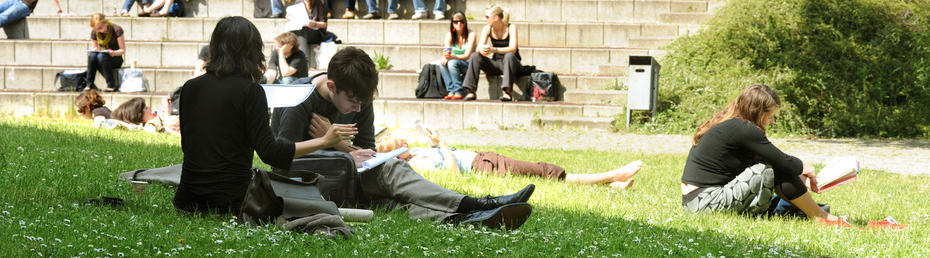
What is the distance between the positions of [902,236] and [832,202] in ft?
6.59

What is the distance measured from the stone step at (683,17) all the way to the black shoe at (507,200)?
14.0m

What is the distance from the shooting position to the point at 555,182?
29.6 feet

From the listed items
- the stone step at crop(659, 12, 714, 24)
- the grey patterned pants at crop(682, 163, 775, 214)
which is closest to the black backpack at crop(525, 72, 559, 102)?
the stone step at crop(659, 12, 714, 24)

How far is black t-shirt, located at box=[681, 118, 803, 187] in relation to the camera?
727 cm

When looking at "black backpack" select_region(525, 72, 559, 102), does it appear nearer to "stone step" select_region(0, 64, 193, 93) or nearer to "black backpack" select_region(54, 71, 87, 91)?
"stone step" select_region(0, 64, 193, 93)

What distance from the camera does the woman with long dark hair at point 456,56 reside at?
1694 cm

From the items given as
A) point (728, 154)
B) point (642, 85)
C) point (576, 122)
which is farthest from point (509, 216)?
point (576, 122)

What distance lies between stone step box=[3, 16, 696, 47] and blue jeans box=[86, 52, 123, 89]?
1.92 meters

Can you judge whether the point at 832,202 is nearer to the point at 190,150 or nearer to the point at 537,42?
the point at 190,150

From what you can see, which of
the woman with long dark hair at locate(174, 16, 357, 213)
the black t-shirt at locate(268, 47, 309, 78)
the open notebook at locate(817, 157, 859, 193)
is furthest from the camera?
the black t-shirt at locate(268, 47, 309, 78)

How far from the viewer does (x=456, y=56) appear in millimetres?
16969

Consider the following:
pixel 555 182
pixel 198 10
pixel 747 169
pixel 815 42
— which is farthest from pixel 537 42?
pixel 747 169

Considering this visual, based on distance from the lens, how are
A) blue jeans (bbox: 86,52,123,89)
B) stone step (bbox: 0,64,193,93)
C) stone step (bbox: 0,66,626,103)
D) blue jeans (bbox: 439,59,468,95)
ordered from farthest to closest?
stone step (bbox: 0,64,193,93)
blue jeans (bbox: 86,52,123,89)
stone step (bbox: 0,66,626,103)
blue jeans (bbox: 439,59,468,95)

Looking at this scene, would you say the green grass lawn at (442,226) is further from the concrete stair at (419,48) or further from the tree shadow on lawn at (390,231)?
the concrete stair at (419,48)
